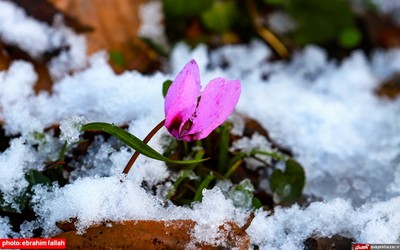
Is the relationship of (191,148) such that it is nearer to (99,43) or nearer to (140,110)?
(140,110)

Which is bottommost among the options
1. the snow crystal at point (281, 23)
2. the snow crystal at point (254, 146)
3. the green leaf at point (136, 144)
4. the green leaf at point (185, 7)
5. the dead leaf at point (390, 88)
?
the green leaf at point (136, 144)

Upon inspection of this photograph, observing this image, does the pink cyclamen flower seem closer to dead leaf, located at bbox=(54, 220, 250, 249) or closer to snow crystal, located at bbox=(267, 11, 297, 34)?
dead leaf, located at bbox=(54, 220, 250, 249)

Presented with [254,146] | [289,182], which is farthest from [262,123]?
[289,182]

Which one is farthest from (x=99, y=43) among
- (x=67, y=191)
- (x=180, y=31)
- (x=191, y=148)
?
(x=67, y=191)

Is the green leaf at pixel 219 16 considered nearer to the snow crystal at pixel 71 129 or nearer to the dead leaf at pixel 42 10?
the dead leaf at pixel 42 10

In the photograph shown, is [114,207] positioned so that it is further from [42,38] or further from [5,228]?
[42,38]

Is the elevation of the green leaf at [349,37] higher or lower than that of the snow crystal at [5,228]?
higher

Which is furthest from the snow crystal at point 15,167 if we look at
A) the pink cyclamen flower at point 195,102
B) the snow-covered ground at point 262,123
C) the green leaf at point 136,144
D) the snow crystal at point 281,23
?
the snow crystal at point 281,23
